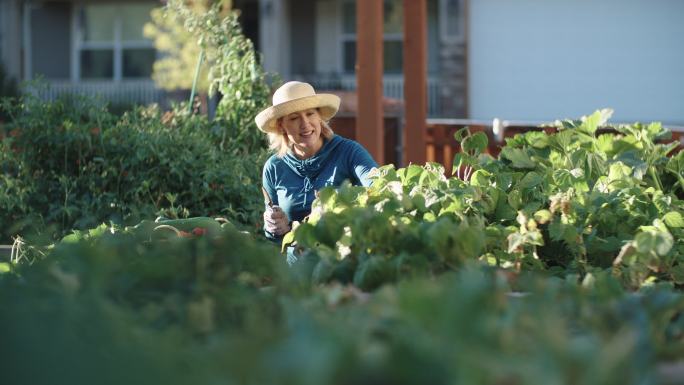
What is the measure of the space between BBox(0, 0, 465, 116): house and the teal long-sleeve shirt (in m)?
13.6

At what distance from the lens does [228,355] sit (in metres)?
0.99

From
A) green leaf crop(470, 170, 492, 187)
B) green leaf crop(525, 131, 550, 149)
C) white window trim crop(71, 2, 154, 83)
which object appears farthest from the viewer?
white window trim crop(71, 2, 154, 83)

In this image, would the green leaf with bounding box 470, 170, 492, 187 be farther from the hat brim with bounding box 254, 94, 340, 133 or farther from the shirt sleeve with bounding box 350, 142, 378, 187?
the hat brim with bounding box 254, 94, 340, 133

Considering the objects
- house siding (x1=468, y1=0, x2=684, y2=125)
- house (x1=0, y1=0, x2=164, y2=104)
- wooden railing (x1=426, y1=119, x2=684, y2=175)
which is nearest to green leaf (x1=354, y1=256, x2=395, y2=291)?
wooden railing (x1=426, y1=119, x2=684, y2=175)

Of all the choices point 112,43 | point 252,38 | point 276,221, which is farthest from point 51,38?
point 276,221

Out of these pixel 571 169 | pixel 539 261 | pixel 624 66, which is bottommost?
pixel 539 261

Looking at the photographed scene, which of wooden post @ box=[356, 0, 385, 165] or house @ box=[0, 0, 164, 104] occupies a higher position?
house @ box=[0, 0, 164, 104]

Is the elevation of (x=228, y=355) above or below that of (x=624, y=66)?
below

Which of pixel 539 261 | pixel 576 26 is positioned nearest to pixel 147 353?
pixel 539 261

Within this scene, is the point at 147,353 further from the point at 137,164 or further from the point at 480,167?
the point at 137,164

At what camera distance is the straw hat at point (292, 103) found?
4.18m

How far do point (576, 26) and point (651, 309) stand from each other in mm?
17804

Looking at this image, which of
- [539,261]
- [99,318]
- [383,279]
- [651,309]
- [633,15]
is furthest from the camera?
[633,15]

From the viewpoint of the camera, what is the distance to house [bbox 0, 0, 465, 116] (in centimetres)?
1850
